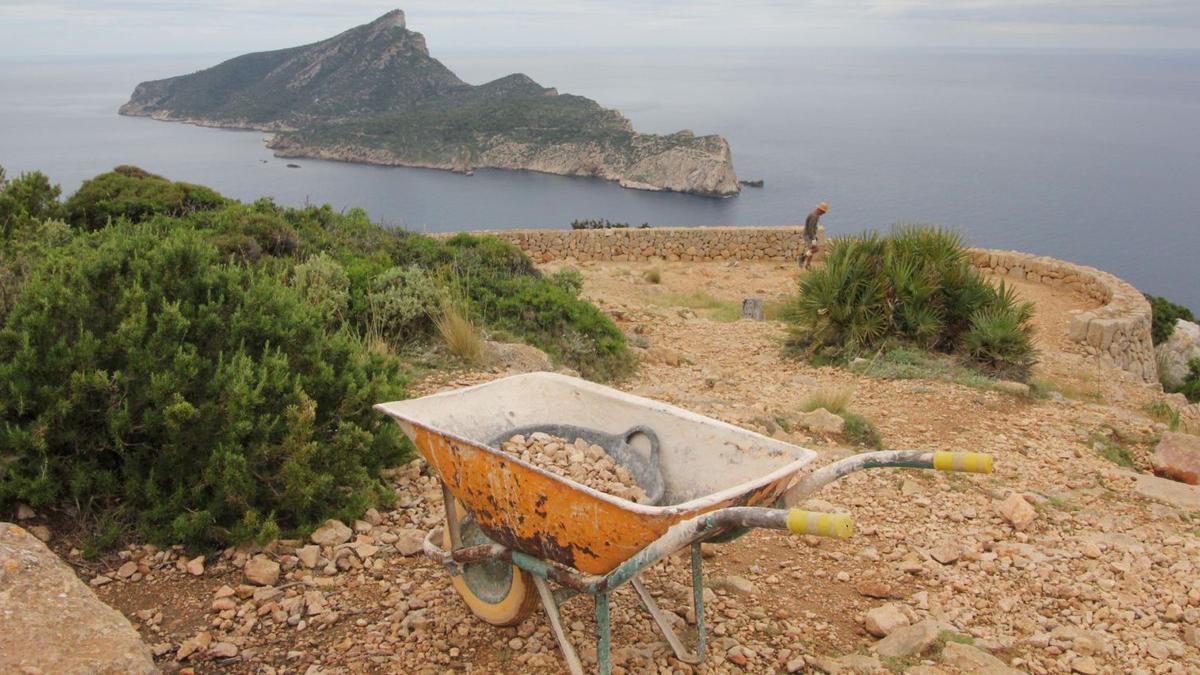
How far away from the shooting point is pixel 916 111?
101 m

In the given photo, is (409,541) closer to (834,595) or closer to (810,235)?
(834,595)

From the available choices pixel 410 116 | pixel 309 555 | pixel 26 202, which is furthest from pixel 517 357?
pixel 410 116

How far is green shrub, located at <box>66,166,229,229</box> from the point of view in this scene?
9.77m

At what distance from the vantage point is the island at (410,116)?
4362cm

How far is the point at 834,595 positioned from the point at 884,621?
33cm

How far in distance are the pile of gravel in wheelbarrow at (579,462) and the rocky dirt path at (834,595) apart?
1.83 ft

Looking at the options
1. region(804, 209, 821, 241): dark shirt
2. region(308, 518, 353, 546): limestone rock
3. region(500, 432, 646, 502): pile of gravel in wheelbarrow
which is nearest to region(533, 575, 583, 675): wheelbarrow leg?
region(500, 432, 646, 502): pile of gravel in wheelbarrow

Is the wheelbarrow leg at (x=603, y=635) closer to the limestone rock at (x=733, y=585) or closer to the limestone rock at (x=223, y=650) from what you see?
the limestone rock at (x=733, y=585)

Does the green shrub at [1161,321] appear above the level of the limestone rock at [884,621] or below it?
below

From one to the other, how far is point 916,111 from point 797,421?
104496 millimetres

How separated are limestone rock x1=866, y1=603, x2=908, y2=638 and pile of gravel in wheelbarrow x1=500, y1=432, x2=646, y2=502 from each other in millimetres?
1029

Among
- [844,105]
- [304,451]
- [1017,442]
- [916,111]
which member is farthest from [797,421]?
[844,105]

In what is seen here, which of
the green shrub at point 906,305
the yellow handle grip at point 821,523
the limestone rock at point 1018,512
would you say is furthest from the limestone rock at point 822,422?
the yellow handle grip at point 821,523

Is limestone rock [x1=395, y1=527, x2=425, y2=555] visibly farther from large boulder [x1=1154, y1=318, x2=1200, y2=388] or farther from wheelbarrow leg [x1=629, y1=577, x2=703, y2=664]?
large boulder [x1=1154, y1=318, x2=1200, y2=388]
